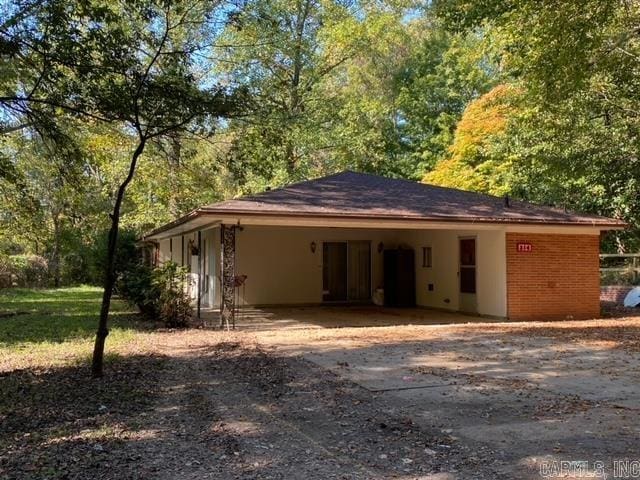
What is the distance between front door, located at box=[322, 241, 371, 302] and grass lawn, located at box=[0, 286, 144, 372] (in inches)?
229

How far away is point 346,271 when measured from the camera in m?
19.1

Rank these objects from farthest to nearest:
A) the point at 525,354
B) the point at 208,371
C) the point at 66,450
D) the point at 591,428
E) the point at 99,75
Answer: the point at 525,354 < the point at 208,371 < the point at 99,75 < the point at 591,428 < the point at 66,450

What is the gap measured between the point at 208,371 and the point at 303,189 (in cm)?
768

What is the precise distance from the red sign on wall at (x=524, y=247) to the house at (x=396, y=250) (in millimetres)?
27

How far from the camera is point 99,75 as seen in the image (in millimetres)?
7445

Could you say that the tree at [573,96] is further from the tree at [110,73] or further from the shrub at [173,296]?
the shrub at [173,296]

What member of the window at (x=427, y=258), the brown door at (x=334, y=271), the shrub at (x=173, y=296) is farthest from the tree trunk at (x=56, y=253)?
the window at (x=427, y=258)

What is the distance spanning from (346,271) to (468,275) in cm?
439

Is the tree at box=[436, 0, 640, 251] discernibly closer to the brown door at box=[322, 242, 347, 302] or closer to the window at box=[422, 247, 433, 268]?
the window at box=[422, 247, 433, 268]

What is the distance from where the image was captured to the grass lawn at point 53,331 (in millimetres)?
9359

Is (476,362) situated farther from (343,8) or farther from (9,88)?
(343,8)

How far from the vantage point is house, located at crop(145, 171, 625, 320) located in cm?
1290

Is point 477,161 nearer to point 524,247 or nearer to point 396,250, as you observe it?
point 396,250

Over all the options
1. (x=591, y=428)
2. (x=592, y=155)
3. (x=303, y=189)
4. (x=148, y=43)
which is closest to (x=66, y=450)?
(x=591, y=428)
